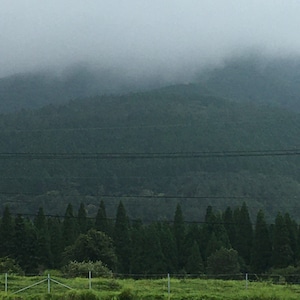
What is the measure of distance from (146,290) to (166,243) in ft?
191

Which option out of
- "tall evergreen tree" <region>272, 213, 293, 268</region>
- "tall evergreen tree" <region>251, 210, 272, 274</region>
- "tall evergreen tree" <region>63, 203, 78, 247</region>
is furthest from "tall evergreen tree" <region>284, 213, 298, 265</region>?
"tall evergreen tree" <region>63, 203, 78, 247</region>

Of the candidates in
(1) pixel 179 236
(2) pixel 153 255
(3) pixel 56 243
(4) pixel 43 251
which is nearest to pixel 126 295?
(2) pixel 153 255

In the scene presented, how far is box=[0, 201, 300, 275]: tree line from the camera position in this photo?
86250 millimetres

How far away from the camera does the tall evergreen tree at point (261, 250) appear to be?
88.1 meters

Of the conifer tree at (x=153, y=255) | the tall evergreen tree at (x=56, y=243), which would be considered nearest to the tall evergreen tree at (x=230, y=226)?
the conifer tree at (x=153, y=255)

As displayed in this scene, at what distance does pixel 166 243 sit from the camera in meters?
92.8

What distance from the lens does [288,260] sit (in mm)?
84188

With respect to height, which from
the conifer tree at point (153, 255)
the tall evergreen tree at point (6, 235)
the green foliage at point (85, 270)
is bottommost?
the green foliage at point (85, 270)

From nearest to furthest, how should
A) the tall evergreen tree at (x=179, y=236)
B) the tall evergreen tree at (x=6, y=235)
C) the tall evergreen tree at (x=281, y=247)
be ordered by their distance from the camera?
the tall evergreen tree at (x=281, y=247) < the tall evergreen tree at (x=6, y=235) < the tall evergreen tree at (x=179, y=236)

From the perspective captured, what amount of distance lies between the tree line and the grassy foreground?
44.4 m

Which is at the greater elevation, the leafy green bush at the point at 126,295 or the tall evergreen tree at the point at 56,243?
the tall evergreen tree at the point at 56,243

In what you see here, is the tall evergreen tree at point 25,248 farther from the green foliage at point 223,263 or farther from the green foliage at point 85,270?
the green foliage at point 85,270

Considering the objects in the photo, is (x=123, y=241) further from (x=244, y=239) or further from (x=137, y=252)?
(x=244, y=239)

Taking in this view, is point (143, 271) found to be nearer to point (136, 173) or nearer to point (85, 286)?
point (85, 286)
